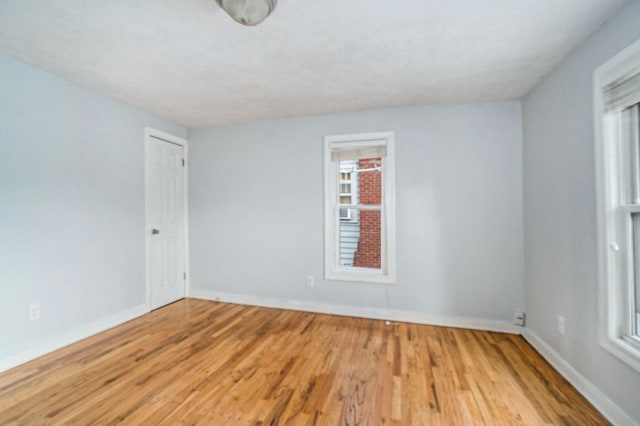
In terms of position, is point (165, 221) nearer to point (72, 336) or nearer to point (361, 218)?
point (72, 336)

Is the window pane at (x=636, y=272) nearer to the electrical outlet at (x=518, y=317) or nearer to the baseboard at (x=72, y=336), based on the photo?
the electrical outlet at (x=518, y=317)

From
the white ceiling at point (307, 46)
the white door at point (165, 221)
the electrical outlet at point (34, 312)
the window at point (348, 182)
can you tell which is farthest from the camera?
the window at point (348, 182)

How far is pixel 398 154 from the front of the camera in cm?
317

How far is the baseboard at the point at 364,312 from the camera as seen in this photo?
113 inches

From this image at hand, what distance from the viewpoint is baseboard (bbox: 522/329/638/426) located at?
156 centimetres

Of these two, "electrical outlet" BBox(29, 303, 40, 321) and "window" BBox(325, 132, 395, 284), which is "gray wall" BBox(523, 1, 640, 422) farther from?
"electrical outlet" BBox(29, 303, 40, 321)

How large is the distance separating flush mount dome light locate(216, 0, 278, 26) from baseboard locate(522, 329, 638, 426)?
3111 mm

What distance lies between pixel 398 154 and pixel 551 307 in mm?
2039

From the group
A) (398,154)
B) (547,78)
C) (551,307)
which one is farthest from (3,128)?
(551,307)

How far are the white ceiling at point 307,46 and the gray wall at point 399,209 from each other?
1.30 feet

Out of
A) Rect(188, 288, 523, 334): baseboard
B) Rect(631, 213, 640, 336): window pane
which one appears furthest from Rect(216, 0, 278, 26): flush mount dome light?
Rect(188, 288, 523, 334): baseboard

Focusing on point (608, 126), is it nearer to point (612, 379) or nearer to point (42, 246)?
point (612, 379)

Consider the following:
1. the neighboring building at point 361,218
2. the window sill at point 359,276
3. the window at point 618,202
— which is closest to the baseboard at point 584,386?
the window at point 618,202

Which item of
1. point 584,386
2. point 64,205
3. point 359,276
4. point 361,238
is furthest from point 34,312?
point 584,386
